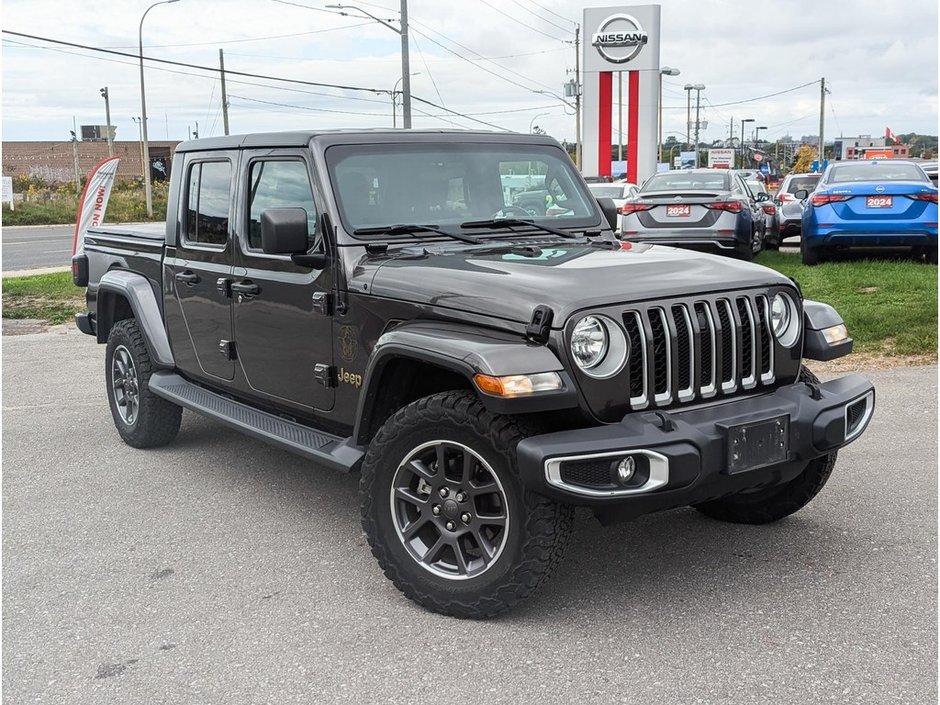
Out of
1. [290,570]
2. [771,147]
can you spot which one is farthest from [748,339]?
[771,147]

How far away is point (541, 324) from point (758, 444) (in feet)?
3.04

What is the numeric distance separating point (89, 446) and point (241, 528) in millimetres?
2174


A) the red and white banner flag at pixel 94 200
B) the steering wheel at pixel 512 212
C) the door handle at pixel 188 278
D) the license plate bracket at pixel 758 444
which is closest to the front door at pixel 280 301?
the door handle at pixel 188 278

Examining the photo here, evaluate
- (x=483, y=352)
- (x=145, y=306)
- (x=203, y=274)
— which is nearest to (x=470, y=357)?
(x=483, y=352)

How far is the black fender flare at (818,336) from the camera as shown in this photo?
426cm

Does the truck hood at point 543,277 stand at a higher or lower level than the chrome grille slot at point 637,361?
higher

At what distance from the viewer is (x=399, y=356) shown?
402 centimetres

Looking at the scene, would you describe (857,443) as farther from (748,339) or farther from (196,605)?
(196,605)

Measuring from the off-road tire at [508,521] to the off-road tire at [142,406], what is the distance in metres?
2.63

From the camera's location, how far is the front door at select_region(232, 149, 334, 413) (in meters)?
4.62

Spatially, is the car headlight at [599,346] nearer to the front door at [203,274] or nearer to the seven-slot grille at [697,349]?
the seven-slot grille at [697,349]

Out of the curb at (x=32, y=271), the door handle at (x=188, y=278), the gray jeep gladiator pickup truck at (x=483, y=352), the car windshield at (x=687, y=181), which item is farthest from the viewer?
the curb at (x=32, y=271)

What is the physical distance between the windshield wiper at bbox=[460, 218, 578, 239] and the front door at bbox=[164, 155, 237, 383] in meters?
1.33

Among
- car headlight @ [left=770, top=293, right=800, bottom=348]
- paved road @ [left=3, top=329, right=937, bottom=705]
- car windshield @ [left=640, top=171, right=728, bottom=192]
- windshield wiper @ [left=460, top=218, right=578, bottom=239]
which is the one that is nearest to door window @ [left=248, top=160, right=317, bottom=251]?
windshield wiper @ [left=460, top=218, right=578, bottom=239]
